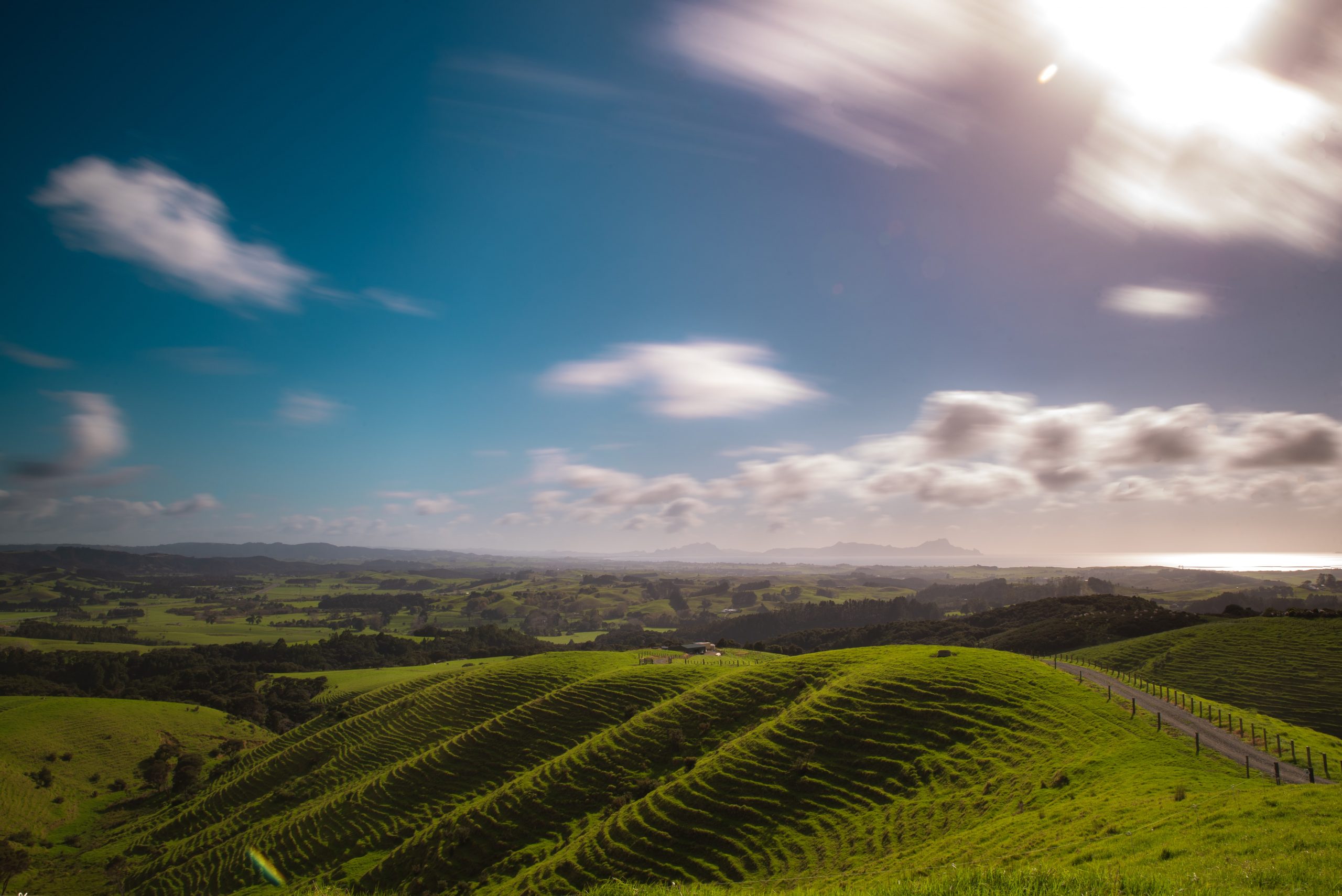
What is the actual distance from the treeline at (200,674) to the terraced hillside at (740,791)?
61.8m

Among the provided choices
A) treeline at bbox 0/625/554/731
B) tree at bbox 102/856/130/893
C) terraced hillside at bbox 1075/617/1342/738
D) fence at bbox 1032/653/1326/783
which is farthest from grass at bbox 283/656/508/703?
terraced hillside at bbox 1075/617/1342/738

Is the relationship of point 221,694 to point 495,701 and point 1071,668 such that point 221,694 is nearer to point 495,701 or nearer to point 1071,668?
point 495,701

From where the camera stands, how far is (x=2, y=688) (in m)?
143

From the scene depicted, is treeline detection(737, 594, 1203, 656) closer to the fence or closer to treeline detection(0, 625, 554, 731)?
the fence

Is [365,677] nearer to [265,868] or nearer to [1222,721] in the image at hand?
[265,868]

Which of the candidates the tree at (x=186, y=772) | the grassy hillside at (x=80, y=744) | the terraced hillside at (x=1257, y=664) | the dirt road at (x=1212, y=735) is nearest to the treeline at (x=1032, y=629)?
the terraced hillside at (x=1257, y=664)

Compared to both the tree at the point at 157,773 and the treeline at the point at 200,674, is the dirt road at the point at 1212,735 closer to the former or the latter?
the tree at the point at 157,773

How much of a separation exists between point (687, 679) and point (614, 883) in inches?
2472

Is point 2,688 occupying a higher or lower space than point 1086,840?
lower

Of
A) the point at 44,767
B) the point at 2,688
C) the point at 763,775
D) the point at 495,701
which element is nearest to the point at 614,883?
the point at 763,775

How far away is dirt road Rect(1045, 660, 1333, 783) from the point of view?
3022 cm

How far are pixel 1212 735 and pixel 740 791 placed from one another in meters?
30.7

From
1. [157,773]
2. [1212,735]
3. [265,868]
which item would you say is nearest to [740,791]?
[1212,735]

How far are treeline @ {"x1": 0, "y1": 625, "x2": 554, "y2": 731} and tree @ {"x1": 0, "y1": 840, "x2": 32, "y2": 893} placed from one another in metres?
60.4
